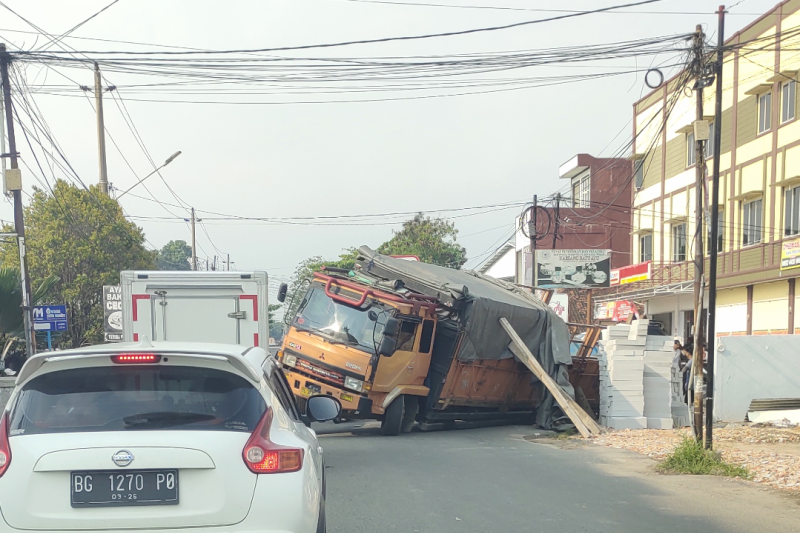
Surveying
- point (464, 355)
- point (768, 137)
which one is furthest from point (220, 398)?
point (768, 137)

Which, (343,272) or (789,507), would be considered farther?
(343,272)

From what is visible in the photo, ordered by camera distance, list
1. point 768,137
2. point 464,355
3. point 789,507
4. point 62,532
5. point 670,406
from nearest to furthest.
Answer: point 62,532 → point 789,507 → point 464,355 → point 670,406 → point 768,137

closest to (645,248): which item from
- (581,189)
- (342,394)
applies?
(581,189)

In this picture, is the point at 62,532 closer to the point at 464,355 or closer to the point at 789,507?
the point at 789,507

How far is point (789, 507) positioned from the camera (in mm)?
8094

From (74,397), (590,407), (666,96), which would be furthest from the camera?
(666,96)

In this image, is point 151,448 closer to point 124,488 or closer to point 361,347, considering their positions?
point 124,488

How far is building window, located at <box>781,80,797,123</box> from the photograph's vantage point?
24.3 meters

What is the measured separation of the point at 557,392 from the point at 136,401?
459 inches

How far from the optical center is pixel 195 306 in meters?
11.8

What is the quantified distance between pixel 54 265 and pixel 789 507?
77.1 feet

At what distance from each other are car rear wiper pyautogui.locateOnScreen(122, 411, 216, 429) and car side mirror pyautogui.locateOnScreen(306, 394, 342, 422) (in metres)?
1.80

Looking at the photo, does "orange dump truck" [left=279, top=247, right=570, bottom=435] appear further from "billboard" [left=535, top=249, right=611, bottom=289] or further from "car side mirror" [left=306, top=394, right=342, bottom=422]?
"billboard" [left=535, top=249, right=611, bottom=289]

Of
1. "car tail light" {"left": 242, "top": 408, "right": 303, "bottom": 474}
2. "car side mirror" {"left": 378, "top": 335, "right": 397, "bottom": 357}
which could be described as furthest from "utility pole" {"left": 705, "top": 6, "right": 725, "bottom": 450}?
"car tail light" {"left": 242, "top": 408, "right": 303, "bottom": 474}
